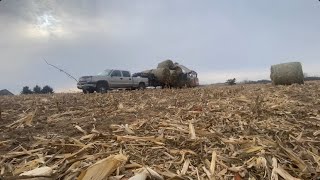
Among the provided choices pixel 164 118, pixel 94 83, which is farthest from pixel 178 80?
pixel 164 118

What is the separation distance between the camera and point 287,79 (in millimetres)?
20828

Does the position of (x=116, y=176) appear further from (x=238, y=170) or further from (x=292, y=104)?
(x=292, y=104)

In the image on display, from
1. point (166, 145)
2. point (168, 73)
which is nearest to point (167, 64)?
point (168, 73)

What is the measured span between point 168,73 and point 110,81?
4.56 metres

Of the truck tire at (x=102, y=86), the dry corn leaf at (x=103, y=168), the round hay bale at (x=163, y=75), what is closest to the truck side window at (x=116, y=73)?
the truck tire at (x=102, y=86)

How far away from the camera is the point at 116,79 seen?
96.8 ft

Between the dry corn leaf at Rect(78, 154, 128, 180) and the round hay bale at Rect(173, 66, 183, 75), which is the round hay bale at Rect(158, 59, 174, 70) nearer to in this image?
the round hay bale at Rect(173, 66, 183, 75)

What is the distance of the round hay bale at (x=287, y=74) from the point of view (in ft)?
68.2

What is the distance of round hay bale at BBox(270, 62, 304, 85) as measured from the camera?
2080cm

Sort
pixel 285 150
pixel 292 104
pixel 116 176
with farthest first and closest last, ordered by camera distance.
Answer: pixel 292 104
pixel 285 150
pixel 116 176

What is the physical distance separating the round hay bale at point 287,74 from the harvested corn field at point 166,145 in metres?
11.3

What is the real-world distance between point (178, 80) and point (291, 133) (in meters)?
25.1

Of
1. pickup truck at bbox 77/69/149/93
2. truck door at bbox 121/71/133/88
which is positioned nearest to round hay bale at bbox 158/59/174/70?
pickup truck at bbox 77/69/149/93

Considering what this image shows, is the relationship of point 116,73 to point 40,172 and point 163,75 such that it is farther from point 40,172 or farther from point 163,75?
point 40,172
